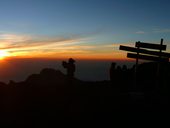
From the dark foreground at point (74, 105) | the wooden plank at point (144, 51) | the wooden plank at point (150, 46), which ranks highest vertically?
the wooden plank at point (150, 46)

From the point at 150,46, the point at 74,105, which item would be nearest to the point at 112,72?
the point at 150,46

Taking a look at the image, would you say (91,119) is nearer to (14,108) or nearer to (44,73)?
(14,108)

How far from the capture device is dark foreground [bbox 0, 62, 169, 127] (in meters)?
15.7

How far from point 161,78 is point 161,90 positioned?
2.26m

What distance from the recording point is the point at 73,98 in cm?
1803

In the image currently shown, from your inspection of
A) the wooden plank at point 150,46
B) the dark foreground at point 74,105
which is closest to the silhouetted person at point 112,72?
the dark foreground at point 74,105

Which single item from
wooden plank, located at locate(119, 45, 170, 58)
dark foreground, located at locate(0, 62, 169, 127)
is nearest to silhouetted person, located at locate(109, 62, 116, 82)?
dark foreground, located at locate(0, 62, 169, 127)

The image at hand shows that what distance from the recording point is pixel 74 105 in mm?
17125

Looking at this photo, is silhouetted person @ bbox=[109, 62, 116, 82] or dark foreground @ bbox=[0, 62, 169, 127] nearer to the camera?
dark foreground @ bbox=[0, 62, 169, 127]

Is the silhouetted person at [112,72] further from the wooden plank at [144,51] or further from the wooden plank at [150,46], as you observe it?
the wooden plank at [150,46]

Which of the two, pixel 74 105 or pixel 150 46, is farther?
pixel 150 46

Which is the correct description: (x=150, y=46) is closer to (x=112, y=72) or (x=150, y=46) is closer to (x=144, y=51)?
(x=144, y=51)

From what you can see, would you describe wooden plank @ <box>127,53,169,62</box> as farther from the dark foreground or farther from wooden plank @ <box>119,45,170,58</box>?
the dark foreground

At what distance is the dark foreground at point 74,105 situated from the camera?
51.5ft
